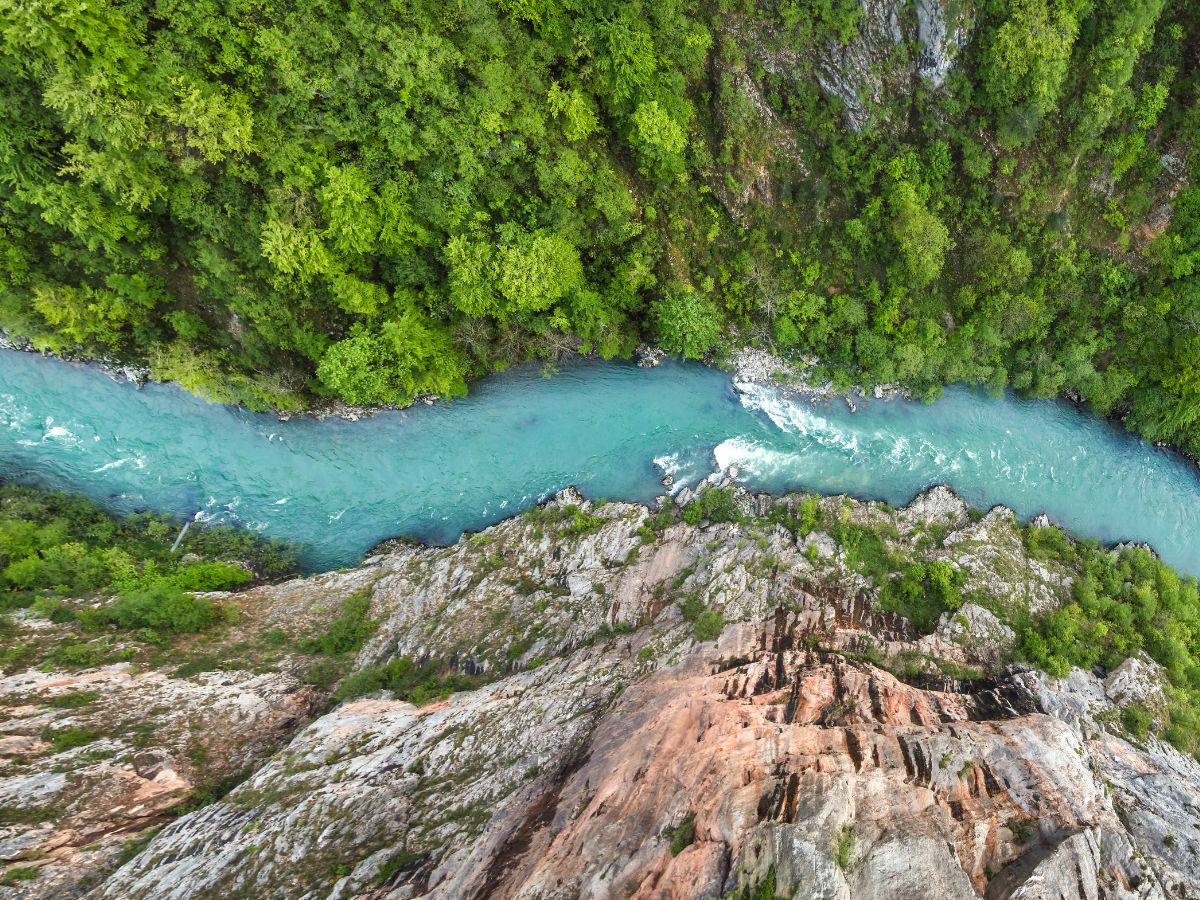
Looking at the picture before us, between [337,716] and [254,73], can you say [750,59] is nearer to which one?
[254,73]

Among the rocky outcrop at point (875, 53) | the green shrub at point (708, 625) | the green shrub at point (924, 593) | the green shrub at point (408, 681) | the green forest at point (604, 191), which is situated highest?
the rocky outcrop at point (875, 53)

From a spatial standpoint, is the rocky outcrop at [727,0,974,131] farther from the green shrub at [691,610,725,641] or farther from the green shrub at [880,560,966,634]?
the green shrub at [691,610,725,641]

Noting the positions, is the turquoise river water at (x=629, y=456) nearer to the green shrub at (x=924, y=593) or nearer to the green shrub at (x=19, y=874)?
the green shrub at (x=924, y=593)

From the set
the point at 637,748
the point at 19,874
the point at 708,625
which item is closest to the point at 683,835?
the point at 637,748

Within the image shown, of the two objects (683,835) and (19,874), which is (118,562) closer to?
(19,874)

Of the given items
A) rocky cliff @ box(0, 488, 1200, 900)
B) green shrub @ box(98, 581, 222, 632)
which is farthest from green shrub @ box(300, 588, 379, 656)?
green shrub @ box(98, 581, 222, 632)

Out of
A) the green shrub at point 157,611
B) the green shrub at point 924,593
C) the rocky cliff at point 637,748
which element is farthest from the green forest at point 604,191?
the rocky cliff at point 637,748
